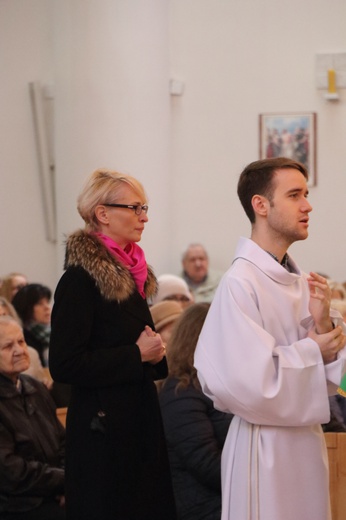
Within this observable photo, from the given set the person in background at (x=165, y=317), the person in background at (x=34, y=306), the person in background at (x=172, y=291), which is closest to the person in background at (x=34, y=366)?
the person in background at (x=165, y=317)

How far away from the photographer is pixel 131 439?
12.2ft

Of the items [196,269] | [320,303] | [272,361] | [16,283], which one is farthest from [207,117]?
[272,361]

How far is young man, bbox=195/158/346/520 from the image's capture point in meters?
3.27

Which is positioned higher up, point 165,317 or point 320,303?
point 320,303

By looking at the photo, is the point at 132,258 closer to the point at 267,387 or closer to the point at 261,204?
the point at 261,204

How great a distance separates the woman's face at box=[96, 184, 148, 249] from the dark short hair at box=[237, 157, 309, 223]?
451 millimetres

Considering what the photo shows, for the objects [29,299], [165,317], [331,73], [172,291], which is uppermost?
[331,73]

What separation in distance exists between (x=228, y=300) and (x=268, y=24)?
29.7 ft

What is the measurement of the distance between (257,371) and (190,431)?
4.23ft

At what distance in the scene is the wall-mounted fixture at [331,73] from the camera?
1167 cm

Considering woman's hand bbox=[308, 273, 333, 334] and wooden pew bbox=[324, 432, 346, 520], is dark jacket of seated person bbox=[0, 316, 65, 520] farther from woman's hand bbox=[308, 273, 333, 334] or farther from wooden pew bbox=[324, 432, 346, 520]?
woman's hand bbox=[308, 273, 333, 334]

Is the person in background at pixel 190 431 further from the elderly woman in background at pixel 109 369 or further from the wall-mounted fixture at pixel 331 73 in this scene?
the wall-mounted fixture at pixel 331 73

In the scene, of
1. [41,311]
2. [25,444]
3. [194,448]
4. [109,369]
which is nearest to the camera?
[109,369]

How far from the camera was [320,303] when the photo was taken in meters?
3.41
